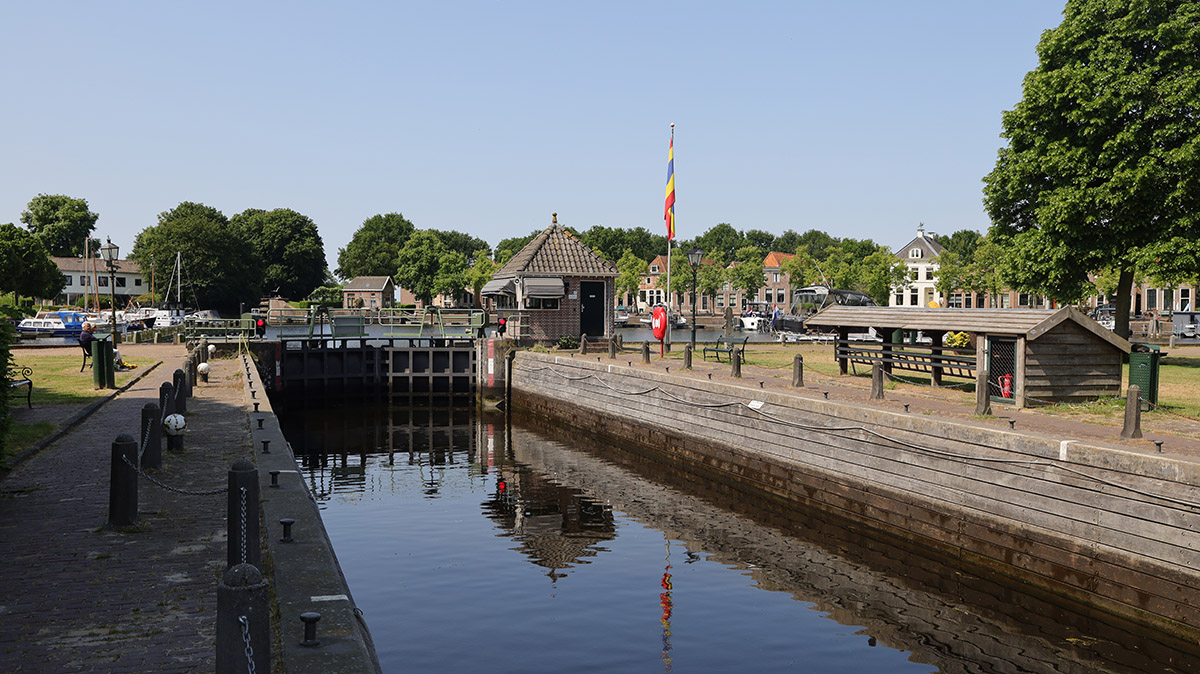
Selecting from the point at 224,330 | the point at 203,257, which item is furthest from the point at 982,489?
the point at 203,257

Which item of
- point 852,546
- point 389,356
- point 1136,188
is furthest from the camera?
point 389,356

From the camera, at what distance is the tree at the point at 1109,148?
87.6 ft

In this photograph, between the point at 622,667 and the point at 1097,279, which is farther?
the point at 1097,279

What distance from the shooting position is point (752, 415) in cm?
1942

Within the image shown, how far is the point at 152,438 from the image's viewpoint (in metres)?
12.3

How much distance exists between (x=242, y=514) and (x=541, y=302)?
29.4 meters

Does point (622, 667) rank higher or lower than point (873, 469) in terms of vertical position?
lower

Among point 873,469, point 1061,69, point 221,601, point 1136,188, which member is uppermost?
point 1061,69

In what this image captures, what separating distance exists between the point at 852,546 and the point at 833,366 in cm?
1394

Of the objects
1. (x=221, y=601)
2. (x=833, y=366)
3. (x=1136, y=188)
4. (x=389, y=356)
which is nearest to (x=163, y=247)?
(x=389, y=356)

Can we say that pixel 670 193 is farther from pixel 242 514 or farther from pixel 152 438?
pixel 242 514

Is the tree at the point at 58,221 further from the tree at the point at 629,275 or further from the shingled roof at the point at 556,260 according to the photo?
the shingled roof at the point at 556,260

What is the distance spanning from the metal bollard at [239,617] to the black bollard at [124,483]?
5533 millimetres

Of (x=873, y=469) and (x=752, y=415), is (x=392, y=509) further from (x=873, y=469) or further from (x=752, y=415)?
(x=873, y=469)
